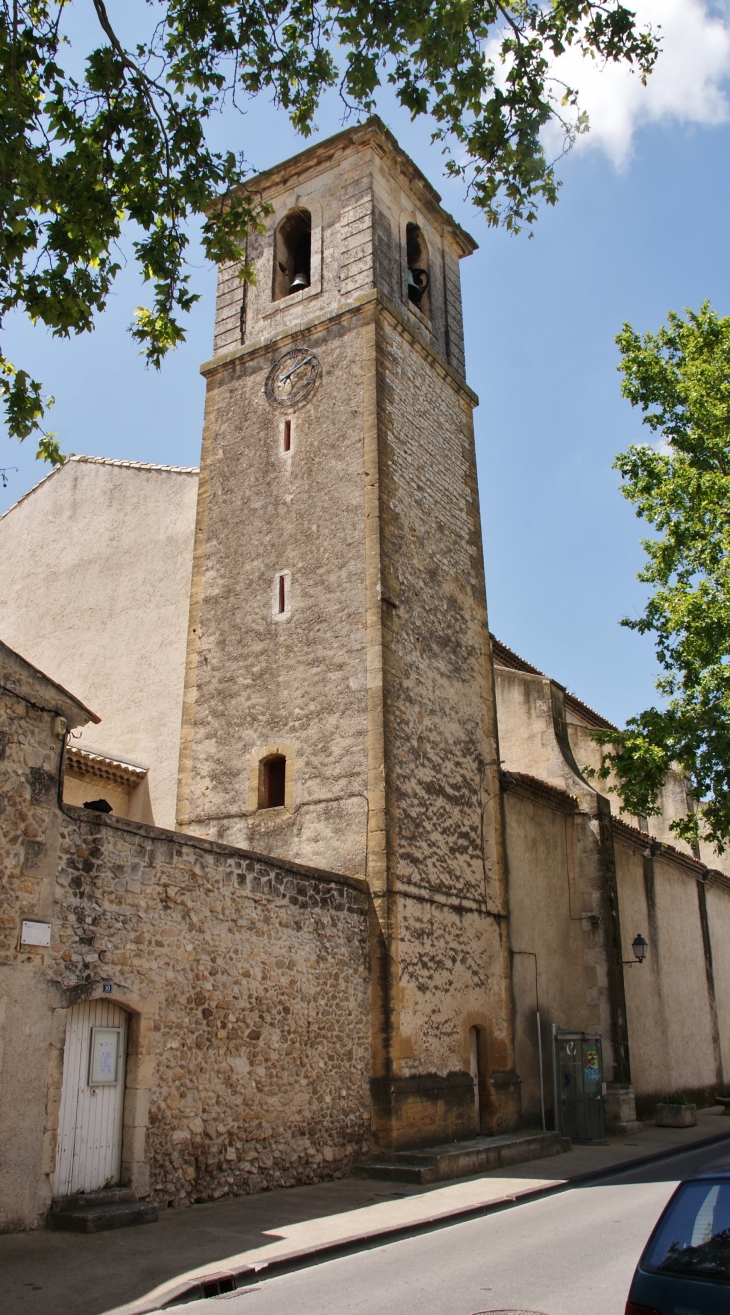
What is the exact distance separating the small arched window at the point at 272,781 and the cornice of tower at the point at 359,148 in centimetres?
934

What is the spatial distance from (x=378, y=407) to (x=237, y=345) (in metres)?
3.56

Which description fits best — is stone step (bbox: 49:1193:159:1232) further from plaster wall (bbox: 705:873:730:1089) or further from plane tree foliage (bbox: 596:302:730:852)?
plaster wall (bbox: 705:873:730:1089)

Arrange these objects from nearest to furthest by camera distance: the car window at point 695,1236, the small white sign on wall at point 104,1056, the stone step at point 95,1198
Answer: the car window at point 695,1236
the stone step at point 95,1198
the small white sign on wall at point 104,1056

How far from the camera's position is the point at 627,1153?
1355 centimetres

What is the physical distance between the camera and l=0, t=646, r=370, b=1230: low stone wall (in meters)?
7.89

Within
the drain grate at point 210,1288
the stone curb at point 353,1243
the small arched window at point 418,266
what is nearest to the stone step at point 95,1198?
the stone curb at point 353,1243

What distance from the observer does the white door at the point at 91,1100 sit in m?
8.10

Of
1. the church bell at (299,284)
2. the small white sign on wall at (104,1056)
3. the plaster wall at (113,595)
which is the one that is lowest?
the small white sign on wall at (104,1056)

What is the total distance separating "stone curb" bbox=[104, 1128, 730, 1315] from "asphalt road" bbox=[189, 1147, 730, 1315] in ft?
0.37

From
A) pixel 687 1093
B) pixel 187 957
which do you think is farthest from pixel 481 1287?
pixel 687 1093

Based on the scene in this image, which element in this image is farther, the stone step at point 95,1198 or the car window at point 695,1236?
the stone step at point 95,1198

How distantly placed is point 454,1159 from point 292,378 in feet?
37.0

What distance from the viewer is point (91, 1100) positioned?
8.40 metres

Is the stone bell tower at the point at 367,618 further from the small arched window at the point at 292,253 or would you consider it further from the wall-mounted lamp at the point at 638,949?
the wall-mounted lamp at the point at 638,949
